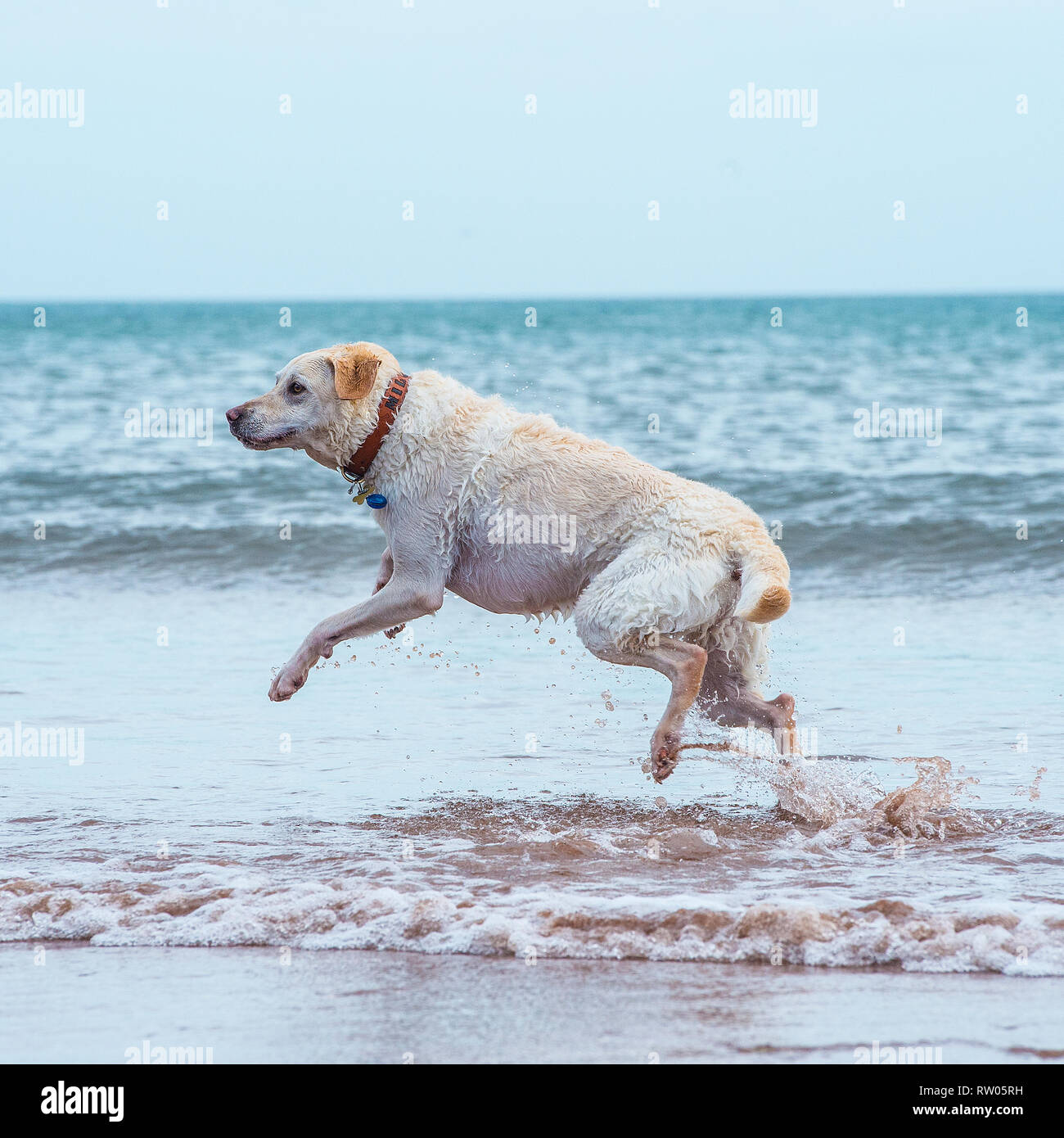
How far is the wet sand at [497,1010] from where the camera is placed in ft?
11.2

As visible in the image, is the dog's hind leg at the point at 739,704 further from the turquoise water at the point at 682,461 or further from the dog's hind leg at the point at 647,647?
the turquoise water at the point at 682,461

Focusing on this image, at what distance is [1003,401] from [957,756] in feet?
57.3

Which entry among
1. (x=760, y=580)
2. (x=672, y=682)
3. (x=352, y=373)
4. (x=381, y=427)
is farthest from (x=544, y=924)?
(x=352, y=373)

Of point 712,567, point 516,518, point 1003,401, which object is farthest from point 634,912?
point 1003,401

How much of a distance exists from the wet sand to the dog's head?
2.34 meters

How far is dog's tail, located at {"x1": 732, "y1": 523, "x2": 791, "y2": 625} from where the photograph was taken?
5.19 m

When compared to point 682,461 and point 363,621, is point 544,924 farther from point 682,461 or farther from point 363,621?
point 682,461

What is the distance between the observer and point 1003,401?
2233 cm

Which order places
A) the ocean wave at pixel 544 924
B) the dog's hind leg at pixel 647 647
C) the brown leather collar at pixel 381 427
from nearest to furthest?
the ocean wave at pixel 544 924, the dog's hind leg at pixel 647 647, the brown leather collar at pixel 381 427

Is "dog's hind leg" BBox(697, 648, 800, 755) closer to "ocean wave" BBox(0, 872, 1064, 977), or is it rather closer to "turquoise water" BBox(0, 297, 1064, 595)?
"ocean wave" BBox(0, 872, 1064, 977)

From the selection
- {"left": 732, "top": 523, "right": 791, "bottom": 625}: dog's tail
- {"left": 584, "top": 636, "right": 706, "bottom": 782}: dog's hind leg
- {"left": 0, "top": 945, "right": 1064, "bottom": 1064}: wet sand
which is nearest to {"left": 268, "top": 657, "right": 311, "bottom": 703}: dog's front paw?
{"left": 584, "top": 636, "right": 706, "bottom": 782}: dog's hind leg

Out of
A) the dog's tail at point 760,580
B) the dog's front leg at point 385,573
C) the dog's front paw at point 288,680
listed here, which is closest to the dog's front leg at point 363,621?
the dog's front paw at point 288,680

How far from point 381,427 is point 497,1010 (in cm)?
282
